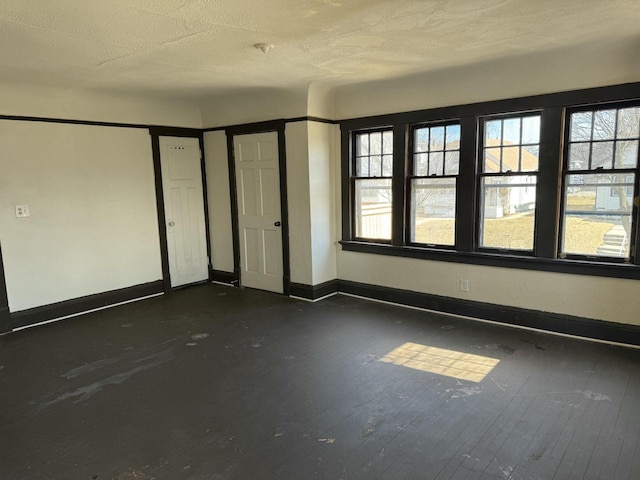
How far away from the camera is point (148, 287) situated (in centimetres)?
549

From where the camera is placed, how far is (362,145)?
5.12 metres

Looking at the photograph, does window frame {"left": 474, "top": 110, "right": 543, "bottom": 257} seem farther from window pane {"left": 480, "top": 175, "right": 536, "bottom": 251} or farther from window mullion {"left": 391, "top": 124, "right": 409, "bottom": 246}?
window mullion {"left": 391, "top": 124, "right": 409, "bottom": 246}

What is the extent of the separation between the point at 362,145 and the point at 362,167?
255mm

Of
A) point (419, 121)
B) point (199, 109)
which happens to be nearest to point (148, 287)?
point (199, 109)

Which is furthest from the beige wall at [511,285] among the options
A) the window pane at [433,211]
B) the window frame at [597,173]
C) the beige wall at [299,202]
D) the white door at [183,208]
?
the white door at [183,208]

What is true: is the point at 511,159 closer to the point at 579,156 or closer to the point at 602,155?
the point at 579,156

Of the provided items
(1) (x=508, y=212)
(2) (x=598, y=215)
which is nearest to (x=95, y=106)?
(1) (x=508, y=212)

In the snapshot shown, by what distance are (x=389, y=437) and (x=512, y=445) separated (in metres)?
0.67

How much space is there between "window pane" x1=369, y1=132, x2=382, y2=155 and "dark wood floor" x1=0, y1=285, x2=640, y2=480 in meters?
1.90

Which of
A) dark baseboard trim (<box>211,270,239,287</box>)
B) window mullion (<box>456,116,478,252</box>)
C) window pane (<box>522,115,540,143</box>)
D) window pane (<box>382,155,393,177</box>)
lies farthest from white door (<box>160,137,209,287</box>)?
window pane (<box>522,115,540,143</box>)

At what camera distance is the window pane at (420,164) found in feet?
15.2

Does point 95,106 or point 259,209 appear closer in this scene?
point 95,106

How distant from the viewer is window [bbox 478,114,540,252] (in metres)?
3.96

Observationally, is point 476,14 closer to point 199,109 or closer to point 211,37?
point 211,37
